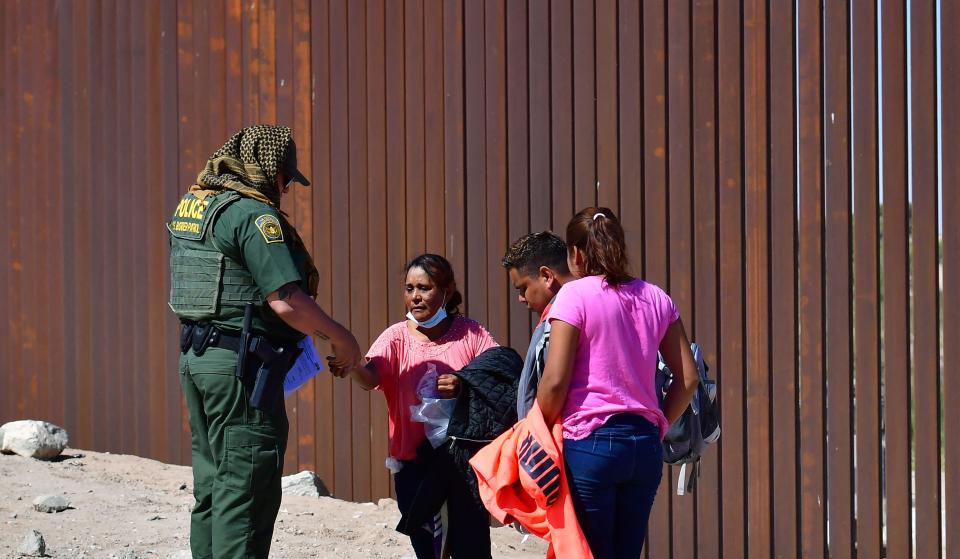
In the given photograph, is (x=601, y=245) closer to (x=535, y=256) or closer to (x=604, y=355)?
(x=604, y=355)

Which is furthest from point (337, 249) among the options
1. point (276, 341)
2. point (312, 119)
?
point (276, 341)

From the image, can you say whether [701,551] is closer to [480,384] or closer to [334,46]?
[480,384]

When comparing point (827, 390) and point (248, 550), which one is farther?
point (827, 390)

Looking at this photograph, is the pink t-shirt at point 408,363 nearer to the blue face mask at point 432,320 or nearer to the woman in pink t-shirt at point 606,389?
the blue face mask at point 432,320

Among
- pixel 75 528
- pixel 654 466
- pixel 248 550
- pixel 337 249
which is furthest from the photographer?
pixel 337 249

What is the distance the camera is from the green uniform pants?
12.8 ft

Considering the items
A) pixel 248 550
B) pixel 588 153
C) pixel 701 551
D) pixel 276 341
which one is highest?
pixel 588 153

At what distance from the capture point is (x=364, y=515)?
617 cm

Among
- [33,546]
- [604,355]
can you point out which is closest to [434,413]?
[604,355]

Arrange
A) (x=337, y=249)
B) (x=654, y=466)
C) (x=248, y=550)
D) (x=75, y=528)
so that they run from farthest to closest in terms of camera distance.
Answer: (x=337, y=249), (x=75, y=528), (x=248, y=550), (x=654, y=466)

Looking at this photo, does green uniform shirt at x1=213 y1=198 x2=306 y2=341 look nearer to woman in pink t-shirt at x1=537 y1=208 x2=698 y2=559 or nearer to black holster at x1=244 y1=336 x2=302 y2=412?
black holster at x1=244 y1=336 x2=302 y2=412

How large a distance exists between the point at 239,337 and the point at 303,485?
2.69 meters

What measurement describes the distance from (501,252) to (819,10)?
77.0 inches

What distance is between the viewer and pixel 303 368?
4.15 metres
